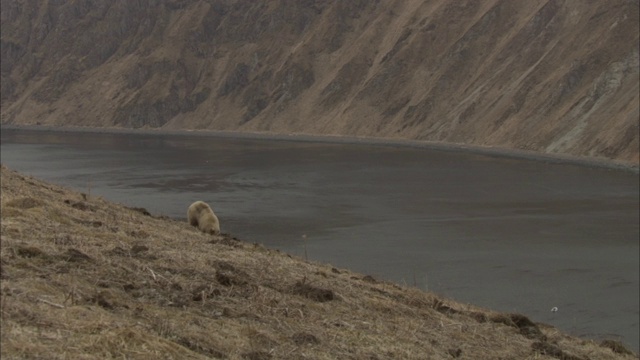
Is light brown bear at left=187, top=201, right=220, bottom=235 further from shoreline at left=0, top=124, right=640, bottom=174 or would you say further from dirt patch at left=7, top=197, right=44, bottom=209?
shoreline at left=0, top=124, right=640, bottom=174

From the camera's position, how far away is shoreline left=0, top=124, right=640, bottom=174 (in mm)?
58375

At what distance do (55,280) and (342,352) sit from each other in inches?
102

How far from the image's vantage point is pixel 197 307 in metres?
7.76

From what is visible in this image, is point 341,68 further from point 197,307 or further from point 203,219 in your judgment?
point 197,307

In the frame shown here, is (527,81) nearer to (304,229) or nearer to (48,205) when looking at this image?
(304,229)

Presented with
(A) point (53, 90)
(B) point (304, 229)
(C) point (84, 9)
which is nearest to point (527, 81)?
(B) point (304, 229)

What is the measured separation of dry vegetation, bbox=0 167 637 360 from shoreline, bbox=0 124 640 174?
150ft

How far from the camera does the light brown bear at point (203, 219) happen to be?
15214 mm

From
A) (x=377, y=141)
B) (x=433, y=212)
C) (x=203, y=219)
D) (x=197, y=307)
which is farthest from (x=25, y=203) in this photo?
(x=377, y=141)

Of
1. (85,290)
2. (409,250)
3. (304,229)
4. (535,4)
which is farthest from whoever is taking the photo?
(535,4)

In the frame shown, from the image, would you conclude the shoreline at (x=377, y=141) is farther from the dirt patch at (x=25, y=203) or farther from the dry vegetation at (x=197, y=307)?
the dirt patch at (x=25, y=203)

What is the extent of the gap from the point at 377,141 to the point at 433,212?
49568 millimetres

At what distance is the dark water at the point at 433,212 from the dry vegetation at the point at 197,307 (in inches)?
322

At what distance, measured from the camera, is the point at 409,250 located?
2598 centimetres
